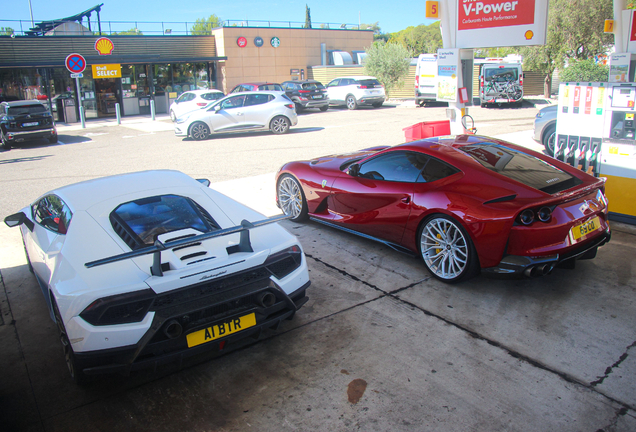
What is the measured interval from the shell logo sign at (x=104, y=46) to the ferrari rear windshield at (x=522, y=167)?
25.8m

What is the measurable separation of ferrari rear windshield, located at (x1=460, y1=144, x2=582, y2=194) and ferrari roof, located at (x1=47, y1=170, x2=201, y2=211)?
9.50ft

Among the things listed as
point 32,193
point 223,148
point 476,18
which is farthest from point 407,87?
point 32,193

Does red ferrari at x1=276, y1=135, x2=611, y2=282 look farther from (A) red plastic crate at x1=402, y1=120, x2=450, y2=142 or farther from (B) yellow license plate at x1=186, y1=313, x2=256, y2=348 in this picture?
(A) red plastic crate at x1=402, y1=120, x2=450, y2=142

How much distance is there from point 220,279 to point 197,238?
A: 1.04 feet

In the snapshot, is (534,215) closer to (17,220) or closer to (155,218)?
(155,218)

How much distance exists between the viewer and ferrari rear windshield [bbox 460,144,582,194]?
4.55 meters

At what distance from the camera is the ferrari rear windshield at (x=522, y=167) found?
4555mm

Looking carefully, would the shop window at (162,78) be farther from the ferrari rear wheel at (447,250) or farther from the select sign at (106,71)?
the ferrari rear wheel at (447,250)

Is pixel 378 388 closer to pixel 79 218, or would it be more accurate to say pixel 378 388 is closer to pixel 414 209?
pixel 414 209

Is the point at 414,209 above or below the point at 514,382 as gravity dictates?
above

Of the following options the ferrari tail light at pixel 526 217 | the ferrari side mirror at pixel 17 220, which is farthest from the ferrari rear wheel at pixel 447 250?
the ferrari side mirror at pixel 17 220

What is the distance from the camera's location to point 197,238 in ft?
10.6

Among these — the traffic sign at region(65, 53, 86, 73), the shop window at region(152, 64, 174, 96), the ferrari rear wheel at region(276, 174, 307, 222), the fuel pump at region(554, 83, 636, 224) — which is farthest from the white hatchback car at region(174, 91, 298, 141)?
the shop window at region(152, 64, 174, 96)

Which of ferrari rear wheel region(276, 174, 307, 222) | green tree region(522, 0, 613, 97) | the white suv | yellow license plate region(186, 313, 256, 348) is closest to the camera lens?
yellow license plate region(186, 313, 256, 348)
